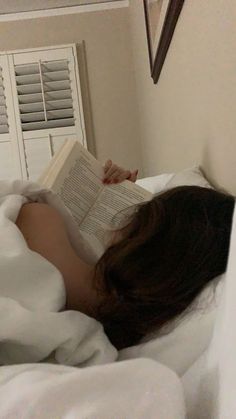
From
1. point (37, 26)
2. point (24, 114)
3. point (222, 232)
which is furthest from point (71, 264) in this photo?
point (37, 26)

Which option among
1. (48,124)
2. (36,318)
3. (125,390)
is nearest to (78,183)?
(36,318)

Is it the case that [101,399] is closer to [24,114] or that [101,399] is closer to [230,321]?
[230,321]

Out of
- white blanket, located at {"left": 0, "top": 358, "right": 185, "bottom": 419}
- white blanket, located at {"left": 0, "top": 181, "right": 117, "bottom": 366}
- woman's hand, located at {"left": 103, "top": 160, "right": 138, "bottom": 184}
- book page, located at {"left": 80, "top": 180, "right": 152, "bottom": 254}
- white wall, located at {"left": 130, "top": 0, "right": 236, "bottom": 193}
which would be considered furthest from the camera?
woman's hand, located at {"left": 103, "top": 160, "right": 138, "bottom": 184}

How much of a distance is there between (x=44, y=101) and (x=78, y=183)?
1522 millimetres

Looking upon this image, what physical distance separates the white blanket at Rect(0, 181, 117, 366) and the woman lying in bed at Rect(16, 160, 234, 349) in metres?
0.05

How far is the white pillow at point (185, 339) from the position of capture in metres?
0.66

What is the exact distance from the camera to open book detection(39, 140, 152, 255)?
1248 millimetres

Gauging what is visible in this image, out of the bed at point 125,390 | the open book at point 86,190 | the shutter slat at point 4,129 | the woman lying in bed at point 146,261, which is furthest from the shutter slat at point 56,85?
the bed at point 125,390

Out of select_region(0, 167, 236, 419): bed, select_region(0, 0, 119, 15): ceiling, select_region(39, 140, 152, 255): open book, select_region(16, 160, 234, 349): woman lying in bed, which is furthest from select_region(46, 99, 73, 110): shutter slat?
select_region(0, 167, 236, 419): bed

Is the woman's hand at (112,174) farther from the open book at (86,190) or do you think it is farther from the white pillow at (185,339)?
the white pillow at (185,339)

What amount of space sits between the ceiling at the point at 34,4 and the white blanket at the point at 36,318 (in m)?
2.13

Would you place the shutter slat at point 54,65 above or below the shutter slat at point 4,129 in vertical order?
above

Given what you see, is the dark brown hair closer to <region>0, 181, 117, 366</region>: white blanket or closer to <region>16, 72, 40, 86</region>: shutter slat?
<region>0, 181, 117, 366</region>: white blanket

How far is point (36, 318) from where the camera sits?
0.65 metres
